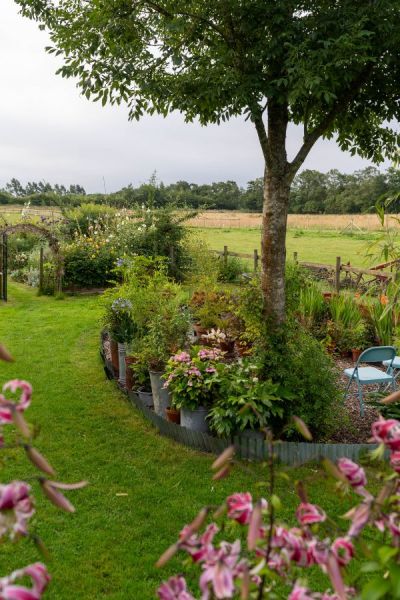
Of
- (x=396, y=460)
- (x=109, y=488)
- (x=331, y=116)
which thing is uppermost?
(x=331, y=116)

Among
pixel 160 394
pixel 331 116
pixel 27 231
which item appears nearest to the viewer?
pixel 331 116

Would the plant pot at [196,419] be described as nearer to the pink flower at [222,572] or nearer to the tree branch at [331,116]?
the tree branch at [331,116]

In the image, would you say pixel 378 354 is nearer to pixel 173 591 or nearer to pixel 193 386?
pixel 193 386

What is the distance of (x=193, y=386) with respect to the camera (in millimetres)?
4520

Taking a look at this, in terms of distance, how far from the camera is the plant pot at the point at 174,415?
4.90 metres

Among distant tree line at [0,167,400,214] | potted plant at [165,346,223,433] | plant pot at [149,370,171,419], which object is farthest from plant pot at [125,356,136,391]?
distant tree line at [0,167,400,214]

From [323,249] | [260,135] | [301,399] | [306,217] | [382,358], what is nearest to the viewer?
[301,399]

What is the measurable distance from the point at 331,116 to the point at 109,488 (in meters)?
3.46

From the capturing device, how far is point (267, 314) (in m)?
4.84

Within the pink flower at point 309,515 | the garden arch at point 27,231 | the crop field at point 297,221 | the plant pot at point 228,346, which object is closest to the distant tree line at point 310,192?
→ the crop field at point 297,221

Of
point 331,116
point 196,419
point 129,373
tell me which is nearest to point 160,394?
point 196,419

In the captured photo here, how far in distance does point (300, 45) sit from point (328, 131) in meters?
1.82

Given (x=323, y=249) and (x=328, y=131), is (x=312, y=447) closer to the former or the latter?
(x=328, y=131)

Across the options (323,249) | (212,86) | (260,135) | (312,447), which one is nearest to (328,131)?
(260,135)
